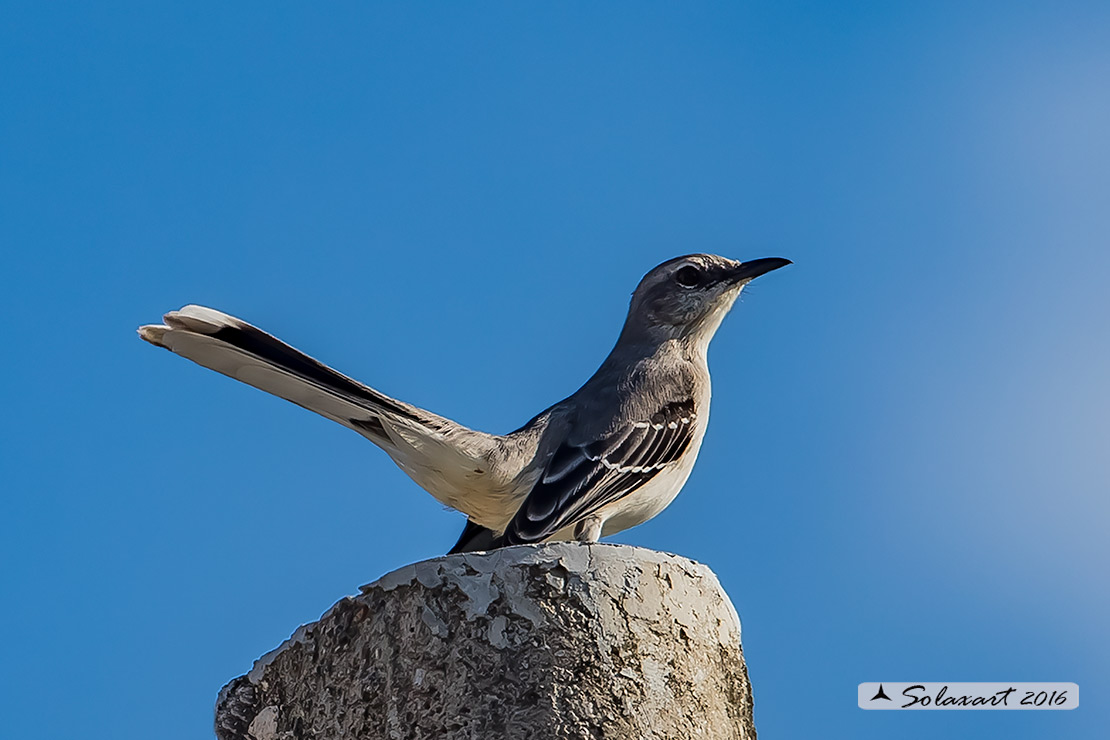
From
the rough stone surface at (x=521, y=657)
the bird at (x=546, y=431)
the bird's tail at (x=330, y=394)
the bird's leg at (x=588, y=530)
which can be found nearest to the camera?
the rough stone surface at (x=521, y=657)

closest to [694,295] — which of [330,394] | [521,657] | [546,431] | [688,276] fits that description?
[688,276]

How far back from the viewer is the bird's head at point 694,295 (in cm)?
673

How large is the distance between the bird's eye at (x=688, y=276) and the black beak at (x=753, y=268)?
193 millimetres

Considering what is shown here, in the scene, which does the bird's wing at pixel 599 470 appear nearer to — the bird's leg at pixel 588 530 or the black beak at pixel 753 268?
the bird's leg at pixel 588 530

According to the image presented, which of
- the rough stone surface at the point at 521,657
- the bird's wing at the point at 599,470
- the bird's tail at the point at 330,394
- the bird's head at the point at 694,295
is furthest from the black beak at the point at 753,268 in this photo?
the rough stone surface at the point at 521,657

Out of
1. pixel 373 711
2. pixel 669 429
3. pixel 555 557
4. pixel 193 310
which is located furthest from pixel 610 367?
pixel 373 711

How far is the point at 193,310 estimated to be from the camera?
4.97m

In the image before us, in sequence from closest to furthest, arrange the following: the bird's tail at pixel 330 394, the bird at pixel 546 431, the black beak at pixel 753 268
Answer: the bird's tail at pixel 330 394
the bird at pixel 546 431
the black beak at pixel 753 268

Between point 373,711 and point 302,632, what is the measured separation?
51cm

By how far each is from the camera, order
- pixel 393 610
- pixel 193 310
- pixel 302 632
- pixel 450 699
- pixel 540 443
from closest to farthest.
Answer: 1. pixel 450 699
2. pixel 393 610
3. pixel 302 632
4. pixel 193 310
5. pixel 540 443

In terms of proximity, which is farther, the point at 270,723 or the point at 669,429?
the point at 669,429

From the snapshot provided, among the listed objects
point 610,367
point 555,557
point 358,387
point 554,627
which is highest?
point 610,367

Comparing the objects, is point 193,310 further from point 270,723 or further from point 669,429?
point 669,429

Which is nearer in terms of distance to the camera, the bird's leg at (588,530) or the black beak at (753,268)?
the bird's leg at (588,530)
